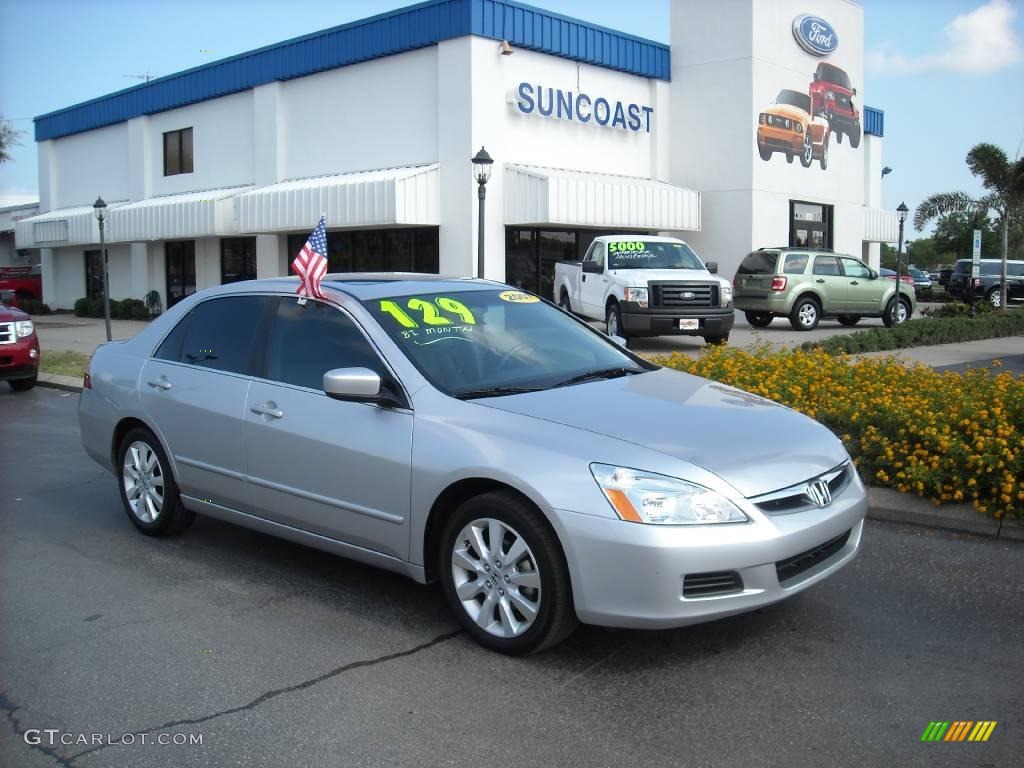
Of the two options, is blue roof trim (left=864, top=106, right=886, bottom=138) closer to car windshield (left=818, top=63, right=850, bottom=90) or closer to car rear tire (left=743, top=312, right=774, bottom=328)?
car windshield (left=818, top=63, right=850, bottom=90)

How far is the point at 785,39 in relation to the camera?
25.5m

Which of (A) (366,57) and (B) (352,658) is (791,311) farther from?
(B) (352,658)

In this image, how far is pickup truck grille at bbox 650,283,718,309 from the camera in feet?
56.4

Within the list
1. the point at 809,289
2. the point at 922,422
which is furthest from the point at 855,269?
the point at 922,422

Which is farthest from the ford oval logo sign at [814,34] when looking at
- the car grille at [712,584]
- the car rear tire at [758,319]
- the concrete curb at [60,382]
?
the car grille at [712,584]

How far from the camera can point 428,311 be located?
524 centimetres

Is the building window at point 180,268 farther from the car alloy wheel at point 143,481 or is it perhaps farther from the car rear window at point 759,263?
the car alloy wheel at point 143,481

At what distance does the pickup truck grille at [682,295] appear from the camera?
17188mm

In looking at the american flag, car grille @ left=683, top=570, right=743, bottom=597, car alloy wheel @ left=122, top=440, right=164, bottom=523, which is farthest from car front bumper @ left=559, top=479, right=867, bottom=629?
car alloy wheel @ left=122, top=440, right=164, bottom=523

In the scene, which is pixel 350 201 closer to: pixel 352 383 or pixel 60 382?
pixel 60 382

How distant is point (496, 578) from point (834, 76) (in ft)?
86.2

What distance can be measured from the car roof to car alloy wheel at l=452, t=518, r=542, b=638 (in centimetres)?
154

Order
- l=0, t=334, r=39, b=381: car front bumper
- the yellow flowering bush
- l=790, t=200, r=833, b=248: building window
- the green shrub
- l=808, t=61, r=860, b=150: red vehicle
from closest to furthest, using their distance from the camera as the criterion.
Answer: the yellow flowering bush
l=0, t=334, r=39, b=381: car front bumper
the green shrub
l=790, t=200, r=833, b=248: building window
l=808, t=61, r=860, b=150: red vehicle

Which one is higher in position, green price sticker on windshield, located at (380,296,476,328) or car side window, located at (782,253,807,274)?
car side window, located at (782,253,807,274)
